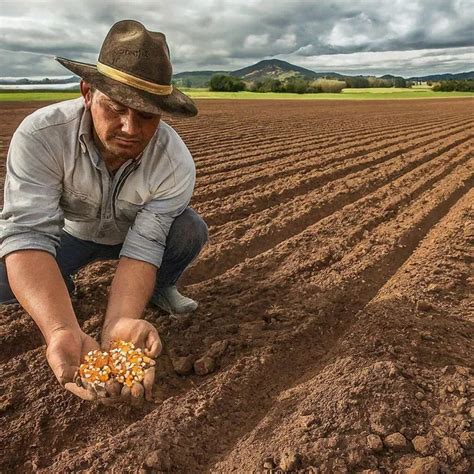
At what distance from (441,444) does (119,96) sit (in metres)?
1.86

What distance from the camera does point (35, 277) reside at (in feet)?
7.52

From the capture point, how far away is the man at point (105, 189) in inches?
87.7

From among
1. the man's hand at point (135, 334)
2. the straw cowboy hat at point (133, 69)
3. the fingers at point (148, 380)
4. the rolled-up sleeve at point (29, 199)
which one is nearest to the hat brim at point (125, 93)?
the straw cowboy hat at point (133, 69)

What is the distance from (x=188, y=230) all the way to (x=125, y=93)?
0.96 meters

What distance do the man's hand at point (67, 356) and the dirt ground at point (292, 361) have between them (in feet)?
0.82

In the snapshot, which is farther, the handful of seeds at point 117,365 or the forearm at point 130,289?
the forearm at point 130,289

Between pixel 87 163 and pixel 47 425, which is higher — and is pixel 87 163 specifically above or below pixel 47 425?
above

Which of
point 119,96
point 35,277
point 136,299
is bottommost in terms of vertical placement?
point 136,299

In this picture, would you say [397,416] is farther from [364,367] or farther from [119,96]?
[119,96]

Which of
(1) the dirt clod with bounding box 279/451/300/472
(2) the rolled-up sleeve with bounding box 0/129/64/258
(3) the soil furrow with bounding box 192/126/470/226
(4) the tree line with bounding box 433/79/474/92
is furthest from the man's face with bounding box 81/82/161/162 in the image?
(4) the tree line with bounding box 433/79/474/92

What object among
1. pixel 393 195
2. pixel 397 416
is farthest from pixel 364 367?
pixel 393 195

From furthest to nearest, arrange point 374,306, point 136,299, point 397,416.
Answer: point 374,306
point 136,299
point 397,416

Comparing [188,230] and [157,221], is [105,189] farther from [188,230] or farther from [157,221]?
[188,230]

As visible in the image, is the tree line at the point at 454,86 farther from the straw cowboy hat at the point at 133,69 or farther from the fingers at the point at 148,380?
the fingers at the point at 148,380
